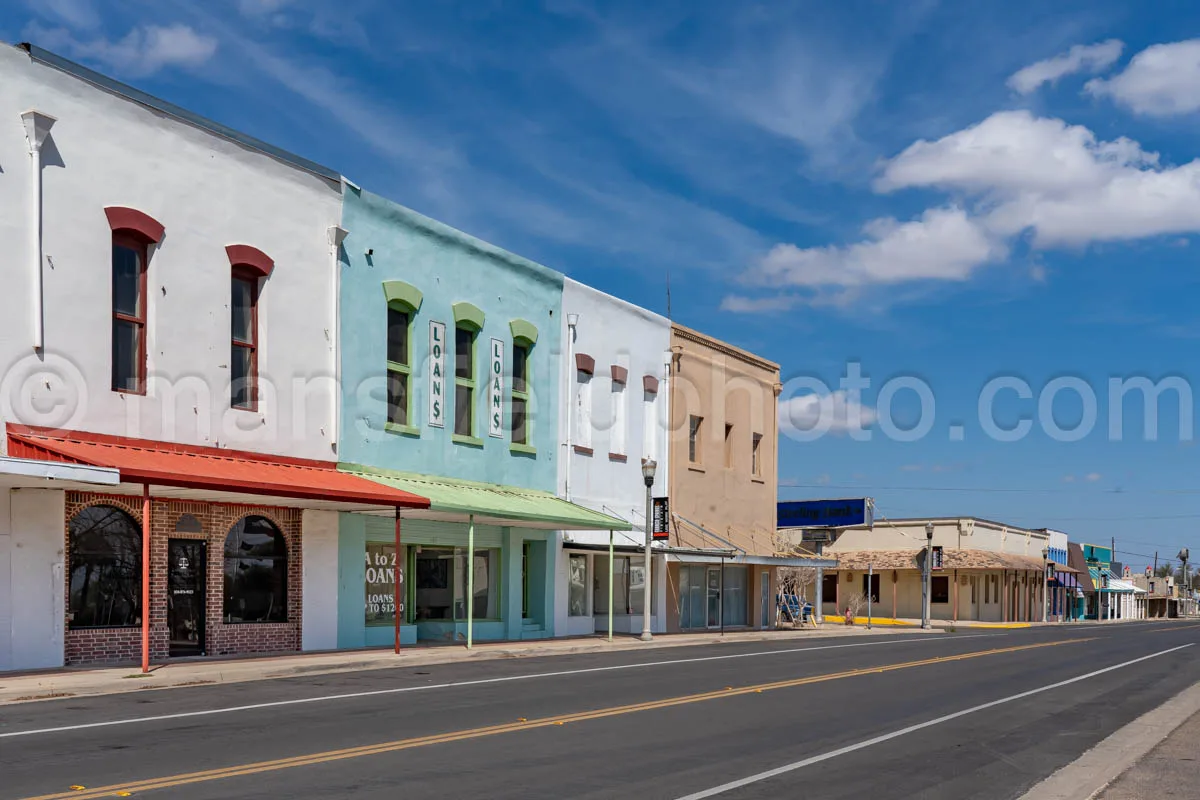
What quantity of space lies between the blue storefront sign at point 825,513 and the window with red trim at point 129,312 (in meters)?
48.1

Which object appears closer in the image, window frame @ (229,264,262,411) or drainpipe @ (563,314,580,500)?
window frame @ (229,264,262,411)

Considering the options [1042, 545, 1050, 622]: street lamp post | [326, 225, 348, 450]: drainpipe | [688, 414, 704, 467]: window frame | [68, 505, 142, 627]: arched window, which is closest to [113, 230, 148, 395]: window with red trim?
[68, 505, 142, 627]: arched window

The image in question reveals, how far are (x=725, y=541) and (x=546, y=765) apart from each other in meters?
28.3

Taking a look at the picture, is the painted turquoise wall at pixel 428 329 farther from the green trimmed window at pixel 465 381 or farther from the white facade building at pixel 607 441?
the white facade building at pixel 607 441

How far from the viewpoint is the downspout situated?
2377 centimetres

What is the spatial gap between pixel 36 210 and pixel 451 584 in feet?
42.0

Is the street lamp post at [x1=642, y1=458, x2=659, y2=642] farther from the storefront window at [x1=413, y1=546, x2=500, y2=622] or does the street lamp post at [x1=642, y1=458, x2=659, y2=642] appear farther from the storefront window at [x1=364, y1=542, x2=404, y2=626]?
the storefront window at [x1=364, y1=542, x2=404, y2=626]

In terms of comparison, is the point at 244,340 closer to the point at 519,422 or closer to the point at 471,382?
the point at 471,382

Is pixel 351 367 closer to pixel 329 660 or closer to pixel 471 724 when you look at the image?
pixel 329 660

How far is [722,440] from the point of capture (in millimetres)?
39938

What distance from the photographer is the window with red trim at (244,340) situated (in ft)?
71.9

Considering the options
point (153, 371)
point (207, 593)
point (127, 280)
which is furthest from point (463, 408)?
point (127, 280)

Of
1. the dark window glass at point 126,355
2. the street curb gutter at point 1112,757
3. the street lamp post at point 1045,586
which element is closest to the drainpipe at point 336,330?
the dark window glass at point 126,355

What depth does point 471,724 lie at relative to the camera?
1307 centimetres
